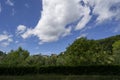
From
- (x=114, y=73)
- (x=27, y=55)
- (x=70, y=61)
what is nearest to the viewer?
(x=114, y=73)

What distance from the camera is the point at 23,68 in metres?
51.1

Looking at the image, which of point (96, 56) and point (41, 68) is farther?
point (96, 56)

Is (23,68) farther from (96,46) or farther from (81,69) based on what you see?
(96,46)

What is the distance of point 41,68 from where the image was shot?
51.1 m

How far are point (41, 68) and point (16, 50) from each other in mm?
48085

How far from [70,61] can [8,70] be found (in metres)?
33.4

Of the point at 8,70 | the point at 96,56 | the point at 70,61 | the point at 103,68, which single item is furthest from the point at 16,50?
the point at 103,68

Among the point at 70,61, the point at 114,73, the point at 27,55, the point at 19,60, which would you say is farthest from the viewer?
the point at 27,55

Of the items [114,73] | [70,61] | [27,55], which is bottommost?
[114,73]

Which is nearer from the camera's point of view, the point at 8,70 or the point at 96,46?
the point at 8,70

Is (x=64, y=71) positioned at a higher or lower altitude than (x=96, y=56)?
lower

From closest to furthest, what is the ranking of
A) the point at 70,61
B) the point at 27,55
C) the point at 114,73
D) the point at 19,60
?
the point at 114,73, the point at 70,61, the point at 19,60, the point at 27,55

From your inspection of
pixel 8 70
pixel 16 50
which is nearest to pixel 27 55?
pixel 16 50

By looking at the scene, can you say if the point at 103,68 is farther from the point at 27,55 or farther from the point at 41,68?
the point at 27,55
